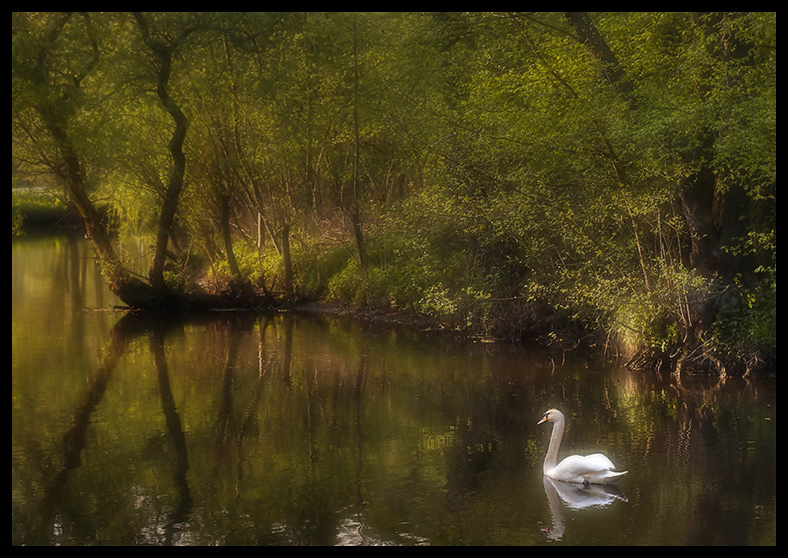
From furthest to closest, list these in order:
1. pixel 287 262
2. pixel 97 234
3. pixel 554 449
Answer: pixel 287 262
pixel 97 234
pixel 554 449

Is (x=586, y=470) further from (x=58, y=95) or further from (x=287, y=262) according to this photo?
(x=287, y=262)

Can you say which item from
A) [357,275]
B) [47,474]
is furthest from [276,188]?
[47,474]

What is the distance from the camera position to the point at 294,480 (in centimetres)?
1202

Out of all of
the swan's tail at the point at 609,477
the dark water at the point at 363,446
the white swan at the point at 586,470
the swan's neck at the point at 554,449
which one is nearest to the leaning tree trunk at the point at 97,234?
the dark water at the point at 363,446

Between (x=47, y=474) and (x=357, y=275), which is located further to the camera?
(x=357, y=275)

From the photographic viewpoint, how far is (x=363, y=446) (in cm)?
1367

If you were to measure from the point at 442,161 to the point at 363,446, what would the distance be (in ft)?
33.3

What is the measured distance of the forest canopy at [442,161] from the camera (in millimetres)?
17031

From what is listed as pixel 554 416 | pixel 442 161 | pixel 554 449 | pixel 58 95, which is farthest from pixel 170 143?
pixel 554 449

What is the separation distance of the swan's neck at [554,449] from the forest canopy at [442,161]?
5.35 meters

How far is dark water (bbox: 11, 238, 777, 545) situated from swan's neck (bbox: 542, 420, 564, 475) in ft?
0.91
